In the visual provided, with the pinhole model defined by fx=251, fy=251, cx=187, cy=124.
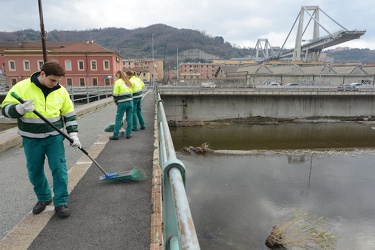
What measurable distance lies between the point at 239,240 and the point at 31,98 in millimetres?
7137

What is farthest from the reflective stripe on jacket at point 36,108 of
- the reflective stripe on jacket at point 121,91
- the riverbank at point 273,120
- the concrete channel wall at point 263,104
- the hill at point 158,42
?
the hill at point 158,42

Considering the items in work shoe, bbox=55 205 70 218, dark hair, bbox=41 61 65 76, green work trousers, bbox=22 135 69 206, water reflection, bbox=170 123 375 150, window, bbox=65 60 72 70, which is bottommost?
water reflection, bbox=170 123 375 150

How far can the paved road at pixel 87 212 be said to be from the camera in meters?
2.61

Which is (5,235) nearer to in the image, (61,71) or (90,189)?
(90,189)

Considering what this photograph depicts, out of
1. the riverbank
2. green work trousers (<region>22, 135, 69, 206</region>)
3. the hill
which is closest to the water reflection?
the riverbank

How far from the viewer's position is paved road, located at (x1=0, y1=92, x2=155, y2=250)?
2613 mm

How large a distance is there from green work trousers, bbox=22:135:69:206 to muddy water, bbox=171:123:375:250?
5556 mm

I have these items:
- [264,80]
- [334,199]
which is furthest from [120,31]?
[334,199]

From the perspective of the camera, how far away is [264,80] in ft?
167

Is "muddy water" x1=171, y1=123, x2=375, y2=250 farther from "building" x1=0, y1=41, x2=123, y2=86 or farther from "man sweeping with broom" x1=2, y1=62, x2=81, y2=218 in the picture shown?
"building" x1=0, y1=41, x2=123, y2=86

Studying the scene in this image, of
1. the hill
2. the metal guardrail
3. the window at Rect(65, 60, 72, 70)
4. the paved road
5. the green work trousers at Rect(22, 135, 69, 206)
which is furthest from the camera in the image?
the hill

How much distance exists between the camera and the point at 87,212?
3.16 meters

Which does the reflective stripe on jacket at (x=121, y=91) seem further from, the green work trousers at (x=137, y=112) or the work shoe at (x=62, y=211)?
the work shoe at (x=62, y=211)

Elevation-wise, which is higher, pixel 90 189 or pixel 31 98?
pixel 31 98
